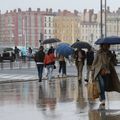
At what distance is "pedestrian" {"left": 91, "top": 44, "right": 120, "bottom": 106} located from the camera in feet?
52.7

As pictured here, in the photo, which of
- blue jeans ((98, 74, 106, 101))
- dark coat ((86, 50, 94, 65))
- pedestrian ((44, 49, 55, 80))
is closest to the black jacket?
pedestrian ((44, 49, 55, 80))

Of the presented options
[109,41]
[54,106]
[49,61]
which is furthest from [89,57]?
[109,41]

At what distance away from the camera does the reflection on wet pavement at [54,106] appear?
562 inches

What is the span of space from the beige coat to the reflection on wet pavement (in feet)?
1.85

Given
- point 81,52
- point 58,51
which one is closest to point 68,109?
point 81,52

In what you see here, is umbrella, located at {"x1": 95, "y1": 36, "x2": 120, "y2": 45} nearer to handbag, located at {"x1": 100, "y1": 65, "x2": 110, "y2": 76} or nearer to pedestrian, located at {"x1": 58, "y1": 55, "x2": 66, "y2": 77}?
handbag, located at {"x1": 100, "y1": 65, "x2": 110, "y2": 76}

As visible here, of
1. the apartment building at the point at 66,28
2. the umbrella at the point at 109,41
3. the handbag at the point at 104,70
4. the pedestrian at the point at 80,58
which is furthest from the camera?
the apartment building at the point at 66,28

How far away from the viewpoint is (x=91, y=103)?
1755cm

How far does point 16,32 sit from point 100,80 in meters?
150

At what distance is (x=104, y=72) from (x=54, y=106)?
69.6 inches

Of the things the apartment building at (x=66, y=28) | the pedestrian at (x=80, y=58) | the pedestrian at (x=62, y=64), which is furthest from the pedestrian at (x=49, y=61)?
the apartment building at (x=66, y=28)

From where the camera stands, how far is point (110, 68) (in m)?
16.3

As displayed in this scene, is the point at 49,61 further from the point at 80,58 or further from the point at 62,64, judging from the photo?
the point at 62,64

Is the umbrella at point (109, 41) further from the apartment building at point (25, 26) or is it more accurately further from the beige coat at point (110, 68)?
the apartment building at point (25, 26)
